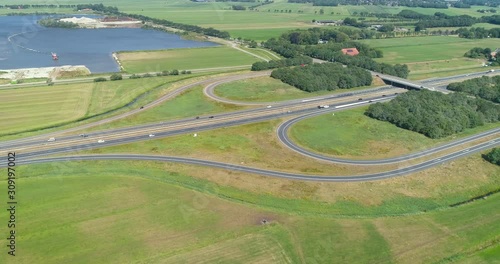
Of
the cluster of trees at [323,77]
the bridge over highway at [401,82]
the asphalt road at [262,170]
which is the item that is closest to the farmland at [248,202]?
the asphalt road at [262,170]

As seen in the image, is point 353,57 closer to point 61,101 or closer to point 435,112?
point 435,112

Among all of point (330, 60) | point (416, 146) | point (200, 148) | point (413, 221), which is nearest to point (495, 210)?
point (413, 221)

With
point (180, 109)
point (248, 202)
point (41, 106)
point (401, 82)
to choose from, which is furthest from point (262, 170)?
point (401, 82)

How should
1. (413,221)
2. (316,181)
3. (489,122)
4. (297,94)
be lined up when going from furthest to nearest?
(297,94), (489,122), (316,181), (413,221)

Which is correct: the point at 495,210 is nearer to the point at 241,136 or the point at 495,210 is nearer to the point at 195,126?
the point at 241,136

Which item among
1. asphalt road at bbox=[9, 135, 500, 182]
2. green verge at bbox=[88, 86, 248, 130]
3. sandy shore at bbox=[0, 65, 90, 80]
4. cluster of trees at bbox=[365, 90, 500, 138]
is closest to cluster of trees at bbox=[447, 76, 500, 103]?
cluster of trees at bbox=[365, 90, 500, 138]

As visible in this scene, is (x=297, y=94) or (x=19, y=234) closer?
(x=19, y=234)

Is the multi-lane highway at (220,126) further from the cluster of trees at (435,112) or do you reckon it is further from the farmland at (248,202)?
the cluster of trees at (435,112)
